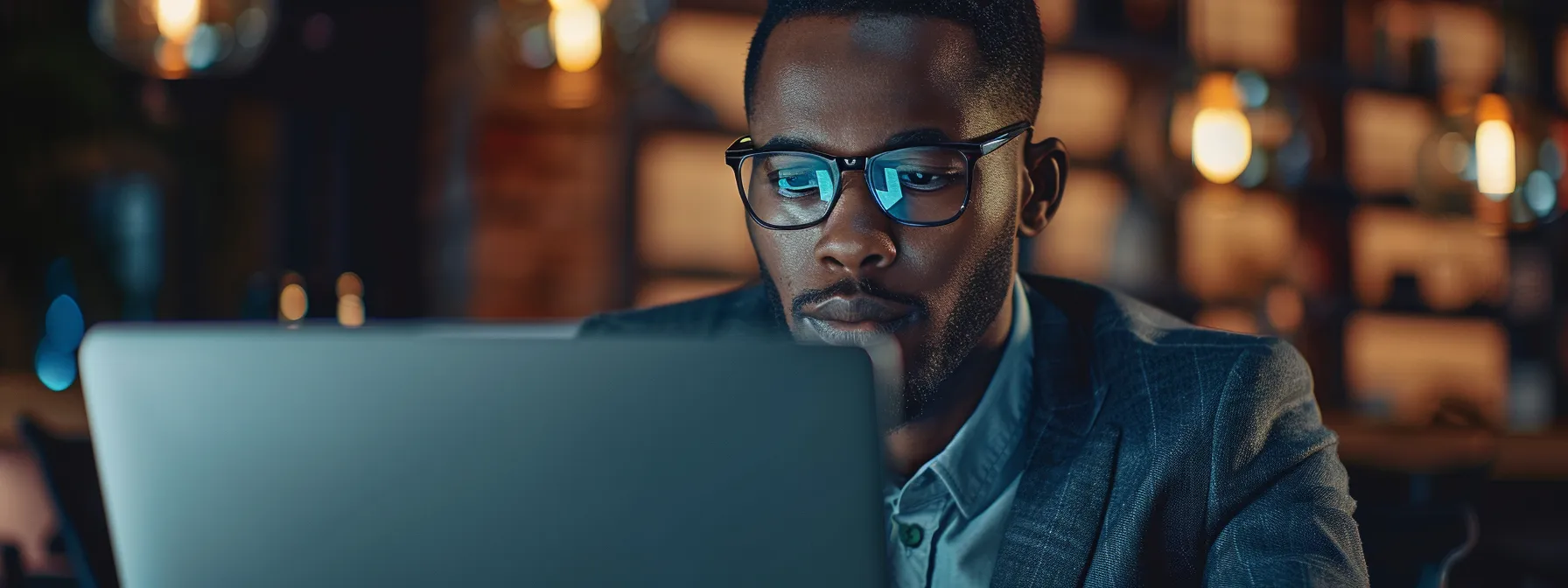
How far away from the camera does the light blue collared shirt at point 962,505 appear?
43.9 inches

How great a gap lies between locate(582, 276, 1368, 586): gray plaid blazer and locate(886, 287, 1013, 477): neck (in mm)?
76

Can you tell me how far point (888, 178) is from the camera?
102 centimetres

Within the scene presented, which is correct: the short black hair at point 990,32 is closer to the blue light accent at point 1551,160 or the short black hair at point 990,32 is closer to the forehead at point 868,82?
the forehead at point 868,82

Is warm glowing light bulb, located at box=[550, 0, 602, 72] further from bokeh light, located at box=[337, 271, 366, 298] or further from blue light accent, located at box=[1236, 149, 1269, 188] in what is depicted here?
blue light accent, located at box=[1236, 149, 1269, 188]

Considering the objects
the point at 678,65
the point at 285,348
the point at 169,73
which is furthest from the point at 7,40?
the point at 285,348

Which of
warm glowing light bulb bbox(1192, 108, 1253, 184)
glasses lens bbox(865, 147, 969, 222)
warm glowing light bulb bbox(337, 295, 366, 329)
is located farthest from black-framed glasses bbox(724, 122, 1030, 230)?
warm glowing light bulb bbox(1192, 108, 1253, 184)

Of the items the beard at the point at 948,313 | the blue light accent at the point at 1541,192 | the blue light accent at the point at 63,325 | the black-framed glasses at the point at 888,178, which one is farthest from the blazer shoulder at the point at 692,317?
the blue light accent at the point at 1541,192

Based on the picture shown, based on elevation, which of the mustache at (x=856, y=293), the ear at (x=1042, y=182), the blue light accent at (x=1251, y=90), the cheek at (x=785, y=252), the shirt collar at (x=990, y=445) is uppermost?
the blue light accent at (x=1251, y=90)

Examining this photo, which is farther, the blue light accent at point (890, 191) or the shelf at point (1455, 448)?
the shelf at point (1455, 448)

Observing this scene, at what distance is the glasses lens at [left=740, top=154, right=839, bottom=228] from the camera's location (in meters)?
1.03

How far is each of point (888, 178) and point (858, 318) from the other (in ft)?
0.39

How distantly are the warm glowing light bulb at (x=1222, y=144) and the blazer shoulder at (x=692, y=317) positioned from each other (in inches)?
83.7

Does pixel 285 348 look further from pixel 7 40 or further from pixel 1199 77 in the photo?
pixel 7 40

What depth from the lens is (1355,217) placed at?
4.46 meters
